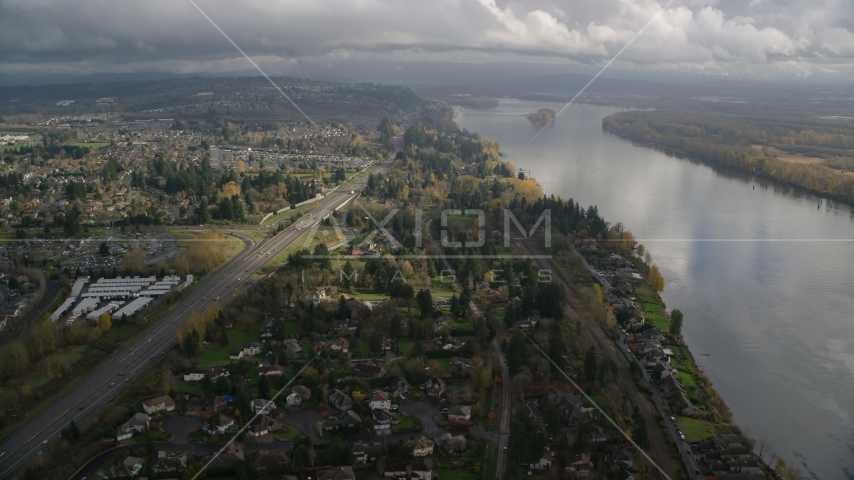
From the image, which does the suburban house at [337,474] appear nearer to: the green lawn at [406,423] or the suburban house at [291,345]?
the green lawn at [406,423]

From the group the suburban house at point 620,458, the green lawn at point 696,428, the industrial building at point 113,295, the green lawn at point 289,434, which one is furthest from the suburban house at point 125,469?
the green lawn at point 696,428

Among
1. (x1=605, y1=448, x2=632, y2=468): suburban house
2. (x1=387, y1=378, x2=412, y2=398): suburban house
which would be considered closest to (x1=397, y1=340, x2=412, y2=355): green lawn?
(x1=387, y1=378, x2=412, y2=398): suburban house

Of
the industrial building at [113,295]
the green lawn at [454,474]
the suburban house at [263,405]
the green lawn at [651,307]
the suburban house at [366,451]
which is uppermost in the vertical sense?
the industrial building at [113,295]

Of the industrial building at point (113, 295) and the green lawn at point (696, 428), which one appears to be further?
the industrial building at point (113, 295)

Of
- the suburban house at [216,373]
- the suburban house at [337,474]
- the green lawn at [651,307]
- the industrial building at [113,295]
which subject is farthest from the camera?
the green lawn at [651,307]

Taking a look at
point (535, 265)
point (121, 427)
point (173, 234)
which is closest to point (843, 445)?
point (535, 265)

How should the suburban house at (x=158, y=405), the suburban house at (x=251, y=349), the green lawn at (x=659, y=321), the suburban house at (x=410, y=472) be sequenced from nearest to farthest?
1. the suburban house at (x=410, y=472)
2. the suburban house at (x=158, y=405)
3. the suburban house at (x=251, y=349)
4. the green lawn at (x=659, y=321)

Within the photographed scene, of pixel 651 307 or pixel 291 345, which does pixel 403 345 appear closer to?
pixel 291 345

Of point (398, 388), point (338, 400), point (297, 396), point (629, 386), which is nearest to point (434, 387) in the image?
point (398, 388)
